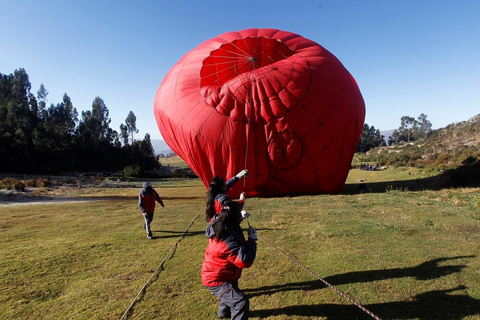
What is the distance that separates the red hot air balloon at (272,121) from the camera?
12.9 m

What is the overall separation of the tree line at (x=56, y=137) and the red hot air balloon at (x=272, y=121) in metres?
36.6

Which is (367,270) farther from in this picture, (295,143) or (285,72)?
(285,72)

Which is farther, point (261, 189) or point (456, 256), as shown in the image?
point (261, 189)

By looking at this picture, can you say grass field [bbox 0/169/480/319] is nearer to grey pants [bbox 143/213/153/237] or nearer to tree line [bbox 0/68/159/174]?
grey pants [bbox 143/213/153/237]

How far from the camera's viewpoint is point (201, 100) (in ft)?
43.9

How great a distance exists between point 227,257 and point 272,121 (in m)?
10.2

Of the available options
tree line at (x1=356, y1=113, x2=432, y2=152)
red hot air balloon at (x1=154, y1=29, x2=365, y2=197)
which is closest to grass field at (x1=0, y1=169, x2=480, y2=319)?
red hot air balloon at (x1=154, y1=29, x2=365, y2=197)

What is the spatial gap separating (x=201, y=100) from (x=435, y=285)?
11.3 metres

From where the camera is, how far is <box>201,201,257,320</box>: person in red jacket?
3219 millimetres

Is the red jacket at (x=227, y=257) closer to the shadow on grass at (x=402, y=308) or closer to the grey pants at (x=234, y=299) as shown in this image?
the grey pants at (x=234, y=299)

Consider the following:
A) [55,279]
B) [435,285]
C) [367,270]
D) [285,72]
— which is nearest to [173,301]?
[55,279]

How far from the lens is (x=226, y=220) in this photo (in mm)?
3246

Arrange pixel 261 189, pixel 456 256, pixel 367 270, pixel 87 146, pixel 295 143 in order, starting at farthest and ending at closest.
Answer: pixel 87 146 < pixel 261 189 < pixel 295 143 < pixel 456 256 < pixel 367 270

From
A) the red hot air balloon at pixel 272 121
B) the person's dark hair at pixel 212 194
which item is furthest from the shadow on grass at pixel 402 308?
the red hot air balloon at pixel 272 121
